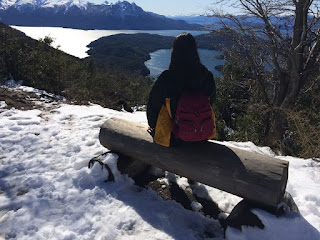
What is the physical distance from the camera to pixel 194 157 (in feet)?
9.58

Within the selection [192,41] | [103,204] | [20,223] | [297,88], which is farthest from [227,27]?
[20,223]

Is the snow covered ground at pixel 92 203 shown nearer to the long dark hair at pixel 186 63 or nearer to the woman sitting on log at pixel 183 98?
the woman sitting on log at pixel 183 98

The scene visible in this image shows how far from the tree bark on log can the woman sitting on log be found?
20 cm

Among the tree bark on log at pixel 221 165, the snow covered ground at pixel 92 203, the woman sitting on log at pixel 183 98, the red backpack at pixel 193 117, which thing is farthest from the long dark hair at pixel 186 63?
the snow covered ground at pixel 92 203

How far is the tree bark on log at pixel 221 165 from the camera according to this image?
8.20 feet

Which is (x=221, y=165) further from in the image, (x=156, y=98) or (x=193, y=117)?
(x=156, y=98)

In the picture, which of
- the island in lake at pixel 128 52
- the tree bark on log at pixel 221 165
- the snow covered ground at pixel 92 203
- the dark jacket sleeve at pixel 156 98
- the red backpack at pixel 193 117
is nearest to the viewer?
the tree bark on log at pixel 221 165

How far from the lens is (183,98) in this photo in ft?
9.05

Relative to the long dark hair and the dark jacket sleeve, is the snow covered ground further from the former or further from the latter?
the long dark hair

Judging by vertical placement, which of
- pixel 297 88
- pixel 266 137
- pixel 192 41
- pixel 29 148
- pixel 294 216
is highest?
pixel 192 41

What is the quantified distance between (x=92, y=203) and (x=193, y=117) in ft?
5.79

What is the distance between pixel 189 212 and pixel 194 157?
2.54ft

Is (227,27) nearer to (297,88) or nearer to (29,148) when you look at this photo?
(297,88)

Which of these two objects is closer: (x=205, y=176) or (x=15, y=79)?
(x=205, y=176)
